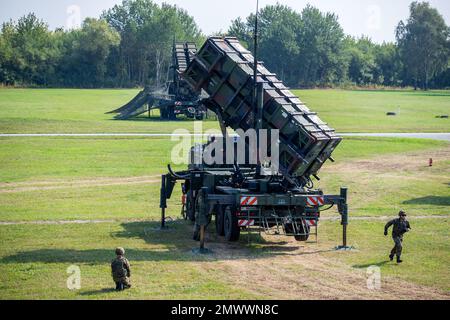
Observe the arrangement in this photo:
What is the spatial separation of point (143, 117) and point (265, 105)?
54.9m

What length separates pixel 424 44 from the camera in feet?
509

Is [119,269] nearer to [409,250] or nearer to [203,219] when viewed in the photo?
[203,219]

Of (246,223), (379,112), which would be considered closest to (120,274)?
(246,223)

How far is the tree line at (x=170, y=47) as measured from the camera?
13562 cm

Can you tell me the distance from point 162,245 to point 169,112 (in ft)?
167

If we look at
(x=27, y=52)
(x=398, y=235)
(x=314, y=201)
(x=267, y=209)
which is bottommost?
(x=398, y=235)

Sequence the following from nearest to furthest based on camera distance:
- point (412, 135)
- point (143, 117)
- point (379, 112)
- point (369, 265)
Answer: point (369, 265), point (412, 135), point (143, 117), point (379, 112)

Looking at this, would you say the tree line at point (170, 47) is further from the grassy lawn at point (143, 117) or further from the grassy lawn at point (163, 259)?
the grassy lawn at point (163, 259)

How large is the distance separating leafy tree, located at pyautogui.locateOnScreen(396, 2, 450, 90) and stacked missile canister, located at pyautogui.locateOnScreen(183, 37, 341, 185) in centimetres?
13444

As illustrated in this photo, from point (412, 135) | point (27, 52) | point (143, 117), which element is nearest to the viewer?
point (412, 135)

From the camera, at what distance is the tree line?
13562 centimetres

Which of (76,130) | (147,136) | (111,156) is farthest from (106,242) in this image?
(76,130)

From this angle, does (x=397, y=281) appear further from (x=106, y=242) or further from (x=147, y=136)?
(x=147, y=136)

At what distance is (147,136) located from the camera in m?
56.2
